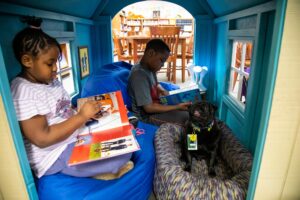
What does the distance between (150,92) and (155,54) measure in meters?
0.34

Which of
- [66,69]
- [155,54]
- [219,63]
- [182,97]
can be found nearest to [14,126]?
[155,54]

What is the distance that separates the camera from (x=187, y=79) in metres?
4.92

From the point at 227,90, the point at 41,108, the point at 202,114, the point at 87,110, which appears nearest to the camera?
the point at 41,108

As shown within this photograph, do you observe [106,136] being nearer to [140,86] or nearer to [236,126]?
[140,86]

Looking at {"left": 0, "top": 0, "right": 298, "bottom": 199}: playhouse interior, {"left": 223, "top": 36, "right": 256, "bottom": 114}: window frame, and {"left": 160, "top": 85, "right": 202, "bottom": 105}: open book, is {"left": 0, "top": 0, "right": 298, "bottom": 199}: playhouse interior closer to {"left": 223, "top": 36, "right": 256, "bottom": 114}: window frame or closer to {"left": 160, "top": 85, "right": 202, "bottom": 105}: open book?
{"left": 223, "top": 36, "right": 256, "bottom": 114}: window frame

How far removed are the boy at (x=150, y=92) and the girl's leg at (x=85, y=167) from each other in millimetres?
797

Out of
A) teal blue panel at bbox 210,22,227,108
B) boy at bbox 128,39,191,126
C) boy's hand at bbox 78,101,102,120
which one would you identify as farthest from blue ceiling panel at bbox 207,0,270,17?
boy's hand at bbox 78,101,102,120

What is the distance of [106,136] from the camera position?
1.09 m

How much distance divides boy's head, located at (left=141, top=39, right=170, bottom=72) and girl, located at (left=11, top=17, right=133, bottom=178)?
3.16 ft

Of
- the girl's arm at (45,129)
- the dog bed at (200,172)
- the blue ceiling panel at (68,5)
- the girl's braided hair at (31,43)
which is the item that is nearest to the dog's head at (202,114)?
the dog bed at (200,172)

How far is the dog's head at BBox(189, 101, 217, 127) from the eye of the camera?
4.75 feet

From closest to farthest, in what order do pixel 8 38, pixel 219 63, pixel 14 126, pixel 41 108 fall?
pixel 14 126, pixel 41 108, pixel 8 38, pixel 219 63

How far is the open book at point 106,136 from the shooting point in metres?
0.94

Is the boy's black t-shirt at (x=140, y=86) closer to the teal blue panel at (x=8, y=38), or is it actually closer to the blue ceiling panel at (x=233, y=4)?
the teal blue panel at (x=8, y=38)
